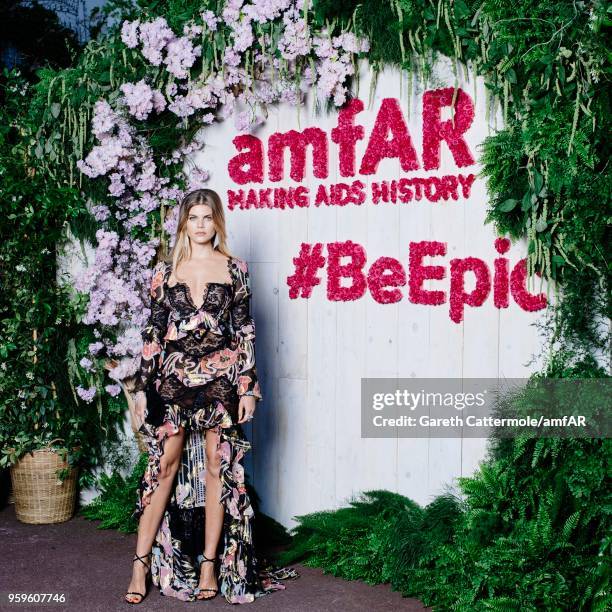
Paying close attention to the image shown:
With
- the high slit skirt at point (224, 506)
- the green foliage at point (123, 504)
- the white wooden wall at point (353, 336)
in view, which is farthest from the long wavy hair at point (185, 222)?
the green foliage at point (123, 504)

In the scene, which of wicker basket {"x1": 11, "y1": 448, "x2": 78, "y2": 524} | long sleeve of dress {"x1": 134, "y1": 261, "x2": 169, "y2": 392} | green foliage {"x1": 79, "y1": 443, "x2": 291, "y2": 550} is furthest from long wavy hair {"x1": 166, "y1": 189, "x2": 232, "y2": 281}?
wicker basket {"x1": 11, "y1": 448, "x2": 78, "y2": 524}

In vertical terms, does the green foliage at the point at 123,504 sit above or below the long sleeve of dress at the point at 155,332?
below

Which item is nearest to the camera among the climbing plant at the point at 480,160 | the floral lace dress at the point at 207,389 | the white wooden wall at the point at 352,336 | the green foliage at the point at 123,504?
the climbing plant at the point at 480,160

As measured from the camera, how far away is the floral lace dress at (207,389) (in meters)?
3.95

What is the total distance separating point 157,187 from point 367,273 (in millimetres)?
1436

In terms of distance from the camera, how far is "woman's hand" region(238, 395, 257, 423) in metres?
3.96

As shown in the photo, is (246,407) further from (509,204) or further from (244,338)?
(509,204)

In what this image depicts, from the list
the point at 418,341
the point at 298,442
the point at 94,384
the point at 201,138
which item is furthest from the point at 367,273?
the point at 94,384

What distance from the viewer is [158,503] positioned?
405 cm

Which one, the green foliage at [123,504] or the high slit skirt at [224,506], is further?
the green foliage at [123,504]

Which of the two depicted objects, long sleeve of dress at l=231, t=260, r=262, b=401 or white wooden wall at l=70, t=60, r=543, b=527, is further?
white wooden wall at l=70, t=60, r=543, b=527

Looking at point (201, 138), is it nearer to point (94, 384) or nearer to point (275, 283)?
point (275, 283)

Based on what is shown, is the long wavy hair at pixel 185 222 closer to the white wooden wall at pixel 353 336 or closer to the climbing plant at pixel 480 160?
the white wooden wall at pixel 353 336

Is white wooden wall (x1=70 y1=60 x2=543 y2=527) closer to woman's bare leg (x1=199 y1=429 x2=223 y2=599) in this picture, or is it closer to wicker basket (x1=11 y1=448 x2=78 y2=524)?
woman's bare leg (x1=199 y1=429 x2=223 y2=599)
